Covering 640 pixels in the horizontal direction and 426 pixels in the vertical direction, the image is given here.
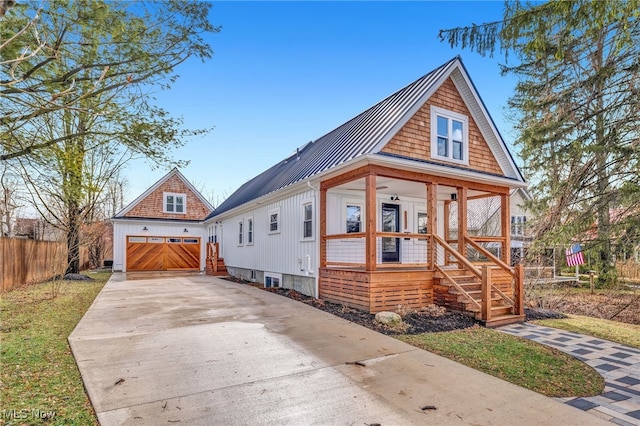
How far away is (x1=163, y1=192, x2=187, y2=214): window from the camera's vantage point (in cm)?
2297

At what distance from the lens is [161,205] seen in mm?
22734

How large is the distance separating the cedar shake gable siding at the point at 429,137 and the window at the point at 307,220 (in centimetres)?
317

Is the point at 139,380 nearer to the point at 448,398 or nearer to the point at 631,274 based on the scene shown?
the point at 448,398

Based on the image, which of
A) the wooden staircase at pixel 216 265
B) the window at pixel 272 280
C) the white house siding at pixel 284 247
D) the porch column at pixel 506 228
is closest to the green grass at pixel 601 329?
the porch column at pixel 506 228

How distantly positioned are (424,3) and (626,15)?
6.48 metres

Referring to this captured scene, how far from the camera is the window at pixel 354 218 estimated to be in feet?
36.6

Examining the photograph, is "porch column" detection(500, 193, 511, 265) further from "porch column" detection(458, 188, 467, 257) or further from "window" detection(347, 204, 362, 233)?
"window" detection(347, 204, 362, 233)

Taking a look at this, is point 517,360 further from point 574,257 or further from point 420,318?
point 574,257

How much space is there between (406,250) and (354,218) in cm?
250

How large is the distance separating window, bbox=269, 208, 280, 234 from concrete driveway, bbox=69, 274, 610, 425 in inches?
234

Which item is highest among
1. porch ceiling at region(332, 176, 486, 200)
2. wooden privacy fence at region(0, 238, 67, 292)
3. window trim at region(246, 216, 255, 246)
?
porch ceiling at region(332, 176, 486, 200)

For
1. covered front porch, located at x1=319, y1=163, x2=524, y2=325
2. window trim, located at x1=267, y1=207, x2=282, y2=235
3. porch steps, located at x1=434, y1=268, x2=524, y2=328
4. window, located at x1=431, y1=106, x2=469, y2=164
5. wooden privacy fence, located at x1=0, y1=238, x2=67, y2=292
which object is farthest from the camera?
window trim, located at x1=267, y1=207, x2=282, y2=235

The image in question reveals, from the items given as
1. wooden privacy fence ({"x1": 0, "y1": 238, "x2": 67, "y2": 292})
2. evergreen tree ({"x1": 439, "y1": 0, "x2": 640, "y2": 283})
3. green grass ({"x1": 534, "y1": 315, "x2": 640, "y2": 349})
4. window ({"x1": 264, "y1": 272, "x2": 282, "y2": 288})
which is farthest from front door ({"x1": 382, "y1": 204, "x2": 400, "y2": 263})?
wooden privacy fence ({"x1": 0, "y1": 238, "x2": 67, "y2": 292})

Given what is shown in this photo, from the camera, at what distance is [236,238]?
17500 mm
